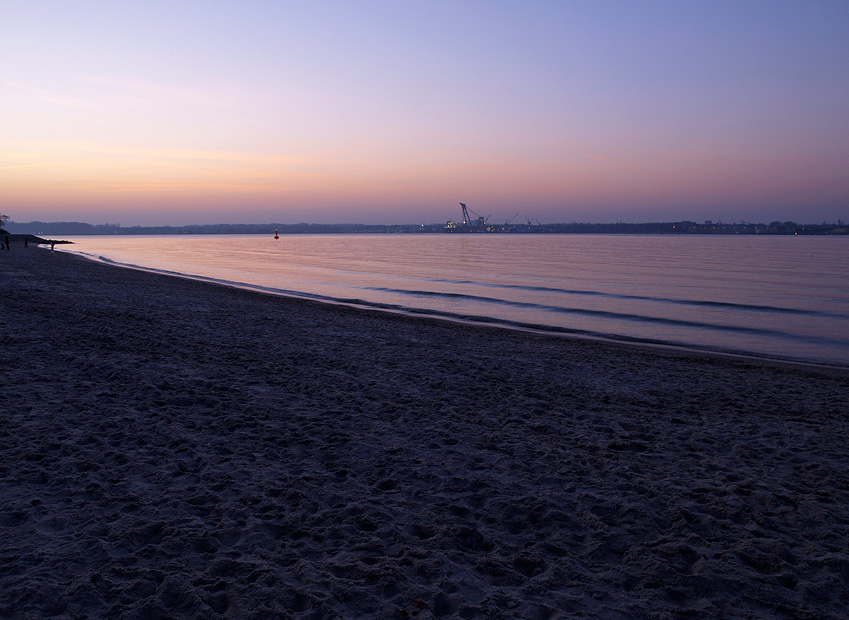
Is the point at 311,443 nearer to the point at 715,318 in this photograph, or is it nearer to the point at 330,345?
the point at 330,345

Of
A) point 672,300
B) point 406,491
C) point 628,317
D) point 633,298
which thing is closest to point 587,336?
point 628,317

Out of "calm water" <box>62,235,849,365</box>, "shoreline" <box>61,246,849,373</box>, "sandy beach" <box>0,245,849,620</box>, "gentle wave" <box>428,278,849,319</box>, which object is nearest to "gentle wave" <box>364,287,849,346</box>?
"calm water" <box>62,235,849,365</box>

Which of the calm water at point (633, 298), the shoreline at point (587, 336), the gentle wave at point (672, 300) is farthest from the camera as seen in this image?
the gentle wave at point (672, 300)

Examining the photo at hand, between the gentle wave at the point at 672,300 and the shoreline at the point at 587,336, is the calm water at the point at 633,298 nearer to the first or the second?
the gentle wave at the point at 672,300

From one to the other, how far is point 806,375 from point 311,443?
10.6 m

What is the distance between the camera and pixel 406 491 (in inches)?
197

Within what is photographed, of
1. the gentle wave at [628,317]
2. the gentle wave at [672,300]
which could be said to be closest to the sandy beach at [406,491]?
the gentle wave at [628,317]

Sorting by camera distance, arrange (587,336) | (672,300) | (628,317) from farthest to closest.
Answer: (672,300) < (628,317) < (587,336)

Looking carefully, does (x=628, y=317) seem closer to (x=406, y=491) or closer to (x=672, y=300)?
(x=672, y=300)

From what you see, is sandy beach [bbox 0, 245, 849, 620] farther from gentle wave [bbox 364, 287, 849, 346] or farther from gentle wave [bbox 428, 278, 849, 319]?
gentle wave [bbox 428, 278, 849, 319]

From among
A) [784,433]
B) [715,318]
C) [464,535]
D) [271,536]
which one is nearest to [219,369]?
[271,536]

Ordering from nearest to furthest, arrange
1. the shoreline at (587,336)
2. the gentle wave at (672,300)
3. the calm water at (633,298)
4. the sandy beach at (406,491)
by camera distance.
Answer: the sandy beach at (406,491) → the shoreline at (587,336) → the calm water at (633,298) → the gentle wave at (672,300)

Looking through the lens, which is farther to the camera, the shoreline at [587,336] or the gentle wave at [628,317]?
the gentle wave at [628,317]

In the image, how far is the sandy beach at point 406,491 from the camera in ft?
11.5
